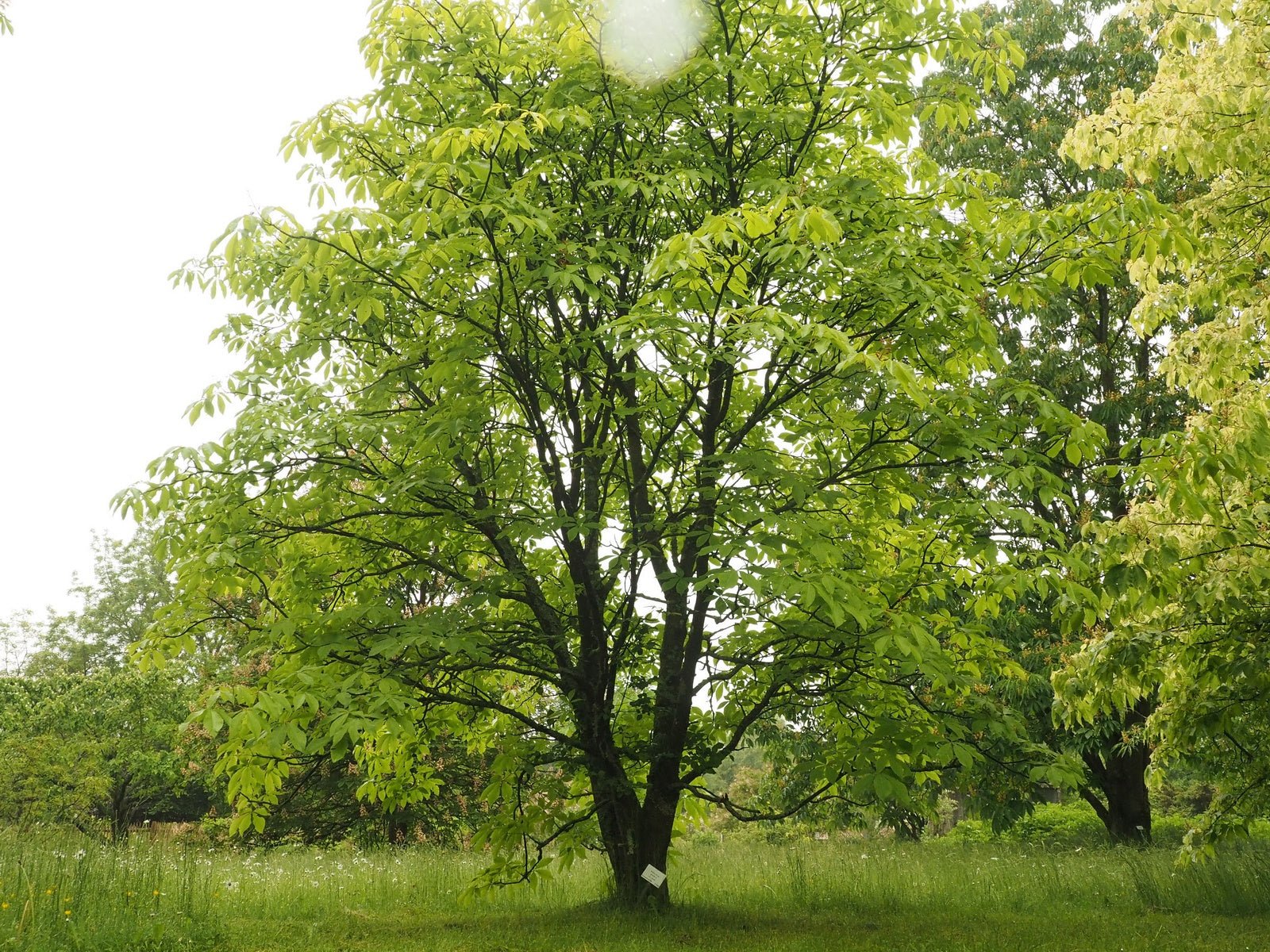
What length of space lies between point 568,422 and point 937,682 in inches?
148

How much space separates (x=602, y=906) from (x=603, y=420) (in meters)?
3.94

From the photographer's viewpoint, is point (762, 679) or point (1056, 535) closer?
point (1056, 535)

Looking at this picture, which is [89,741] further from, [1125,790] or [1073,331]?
[1073,331]

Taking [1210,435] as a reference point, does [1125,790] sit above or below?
below

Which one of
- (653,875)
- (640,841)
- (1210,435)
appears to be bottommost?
(653,875)

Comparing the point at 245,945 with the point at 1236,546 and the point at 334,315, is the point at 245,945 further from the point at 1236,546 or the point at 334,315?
the point at 1236,546

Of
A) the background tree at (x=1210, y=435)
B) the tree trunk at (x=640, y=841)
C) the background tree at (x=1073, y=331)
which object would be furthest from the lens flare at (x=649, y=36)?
the background tree at (x=1073, y=331)

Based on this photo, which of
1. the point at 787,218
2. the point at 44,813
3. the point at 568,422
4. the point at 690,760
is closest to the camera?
the point at 787,218

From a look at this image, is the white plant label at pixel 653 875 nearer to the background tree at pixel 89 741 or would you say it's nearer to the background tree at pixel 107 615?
the background tree at pixel 89 741

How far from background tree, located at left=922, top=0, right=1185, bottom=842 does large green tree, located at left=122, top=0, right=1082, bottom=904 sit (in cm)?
723

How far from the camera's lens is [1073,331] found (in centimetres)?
Answer: 1523

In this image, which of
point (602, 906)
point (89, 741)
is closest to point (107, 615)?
point (89, 741)

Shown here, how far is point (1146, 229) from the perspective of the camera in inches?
207

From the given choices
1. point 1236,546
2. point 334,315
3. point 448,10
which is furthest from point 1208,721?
point 448,10
